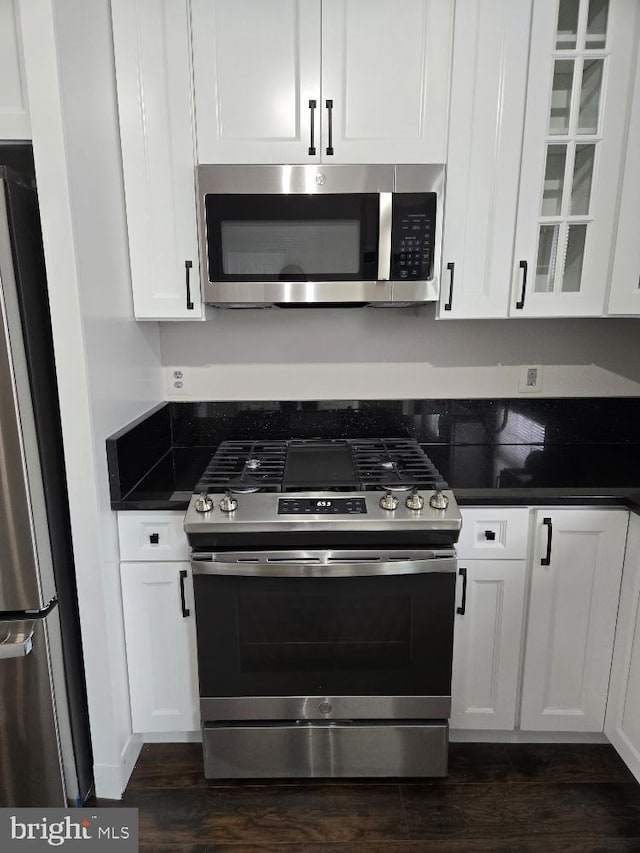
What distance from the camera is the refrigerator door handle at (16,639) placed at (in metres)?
1.35

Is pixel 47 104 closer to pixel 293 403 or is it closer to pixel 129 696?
pixel 293 403

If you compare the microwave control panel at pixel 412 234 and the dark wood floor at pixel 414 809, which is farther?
the microwave control panel at pixel 412 234

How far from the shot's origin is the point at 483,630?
1.64 m

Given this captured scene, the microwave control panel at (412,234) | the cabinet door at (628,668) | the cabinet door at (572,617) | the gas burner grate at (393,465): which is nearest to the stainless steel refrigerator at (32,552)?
the gas burner grate at (393,465)

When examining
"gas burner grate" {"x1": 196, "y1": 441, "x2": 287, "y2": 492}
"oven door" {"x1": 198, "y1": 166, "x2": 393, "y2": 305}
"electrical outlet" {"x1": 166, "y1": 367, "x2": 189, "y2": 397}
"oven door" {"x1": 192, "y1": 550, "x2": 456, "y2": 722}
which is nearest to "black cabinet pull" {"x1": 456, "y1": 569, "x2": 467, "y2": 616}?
"oven door" {"x1": 192, "y1": 550, "x2": 456, "y2": 722}

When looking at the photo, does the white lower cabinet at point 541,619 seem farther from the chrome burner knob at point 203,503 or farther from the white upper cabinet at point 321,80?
the white upper cabinet at point 321,80

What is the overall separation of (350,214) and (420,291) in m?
0.32

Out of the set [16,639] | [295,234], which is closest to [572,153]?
[295,234]

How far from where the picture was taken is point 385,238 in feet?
5.34

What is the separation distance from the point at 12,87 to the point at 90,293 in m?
0.49

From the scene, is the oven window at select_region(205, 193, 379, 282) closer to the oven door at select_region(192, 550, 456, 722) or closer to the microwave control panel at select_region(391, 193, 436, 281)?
the microwave control panel at select_region(391, 193, 436, 281)

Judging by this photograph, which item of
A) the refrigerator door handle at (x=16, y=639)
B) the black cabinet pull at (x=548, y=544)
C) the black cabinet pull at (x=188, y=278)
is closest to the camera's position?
the refrigerator door handle at (x=16, y=639)

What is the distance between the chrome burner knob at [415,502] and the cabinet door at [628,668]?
25.3 inches

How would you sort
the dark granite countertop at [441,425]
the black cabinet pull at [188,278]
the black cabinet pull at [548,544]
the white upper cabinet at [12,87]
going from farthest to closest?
the dark granite countertop at [441,425] < the black cabinet pull at [188,278] < the black cabinet pull at [548,544] < the white upper cabinet at [12,87]
